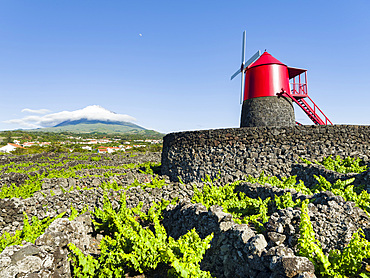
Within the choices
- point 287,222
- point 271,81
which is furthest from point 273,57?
point 287,222

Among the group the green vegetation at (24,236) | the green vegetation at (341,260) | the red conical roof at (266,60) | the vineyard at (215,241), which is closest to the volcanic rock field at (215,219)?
the vineyard at (215,241)

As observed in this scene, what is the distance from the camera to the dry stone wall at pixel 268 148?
531 inches

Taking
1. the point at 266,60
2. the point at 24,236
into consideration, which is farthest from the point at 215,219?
the point at 266,60

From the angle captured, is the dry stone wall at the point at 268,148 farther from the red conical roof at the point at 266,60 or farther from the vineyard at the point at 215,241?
the red conical roof at the point at 266,60

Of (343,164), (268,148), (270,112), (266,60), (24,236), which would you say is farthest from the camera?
(266,60)

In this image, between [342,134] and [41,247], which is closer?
[41,247]

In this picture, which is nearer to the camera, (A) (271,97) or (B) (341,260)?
(B) (341,260)

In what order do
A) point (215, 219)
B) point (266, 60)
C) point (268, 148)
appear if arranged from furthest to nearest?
point (266, 60) → point (268, 148) → point (215, 219)

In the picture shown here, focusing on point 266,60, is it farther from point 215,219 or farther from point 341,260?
point 341,260

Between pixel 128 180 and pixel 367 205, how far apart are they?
39.5 feet

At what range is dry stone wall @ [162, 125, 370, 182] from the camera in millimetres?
13492

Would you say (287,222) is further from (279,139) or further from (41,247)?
(279,139)

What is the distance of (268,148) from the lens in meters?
13.9

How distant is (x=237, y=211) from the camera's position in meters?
8.34
